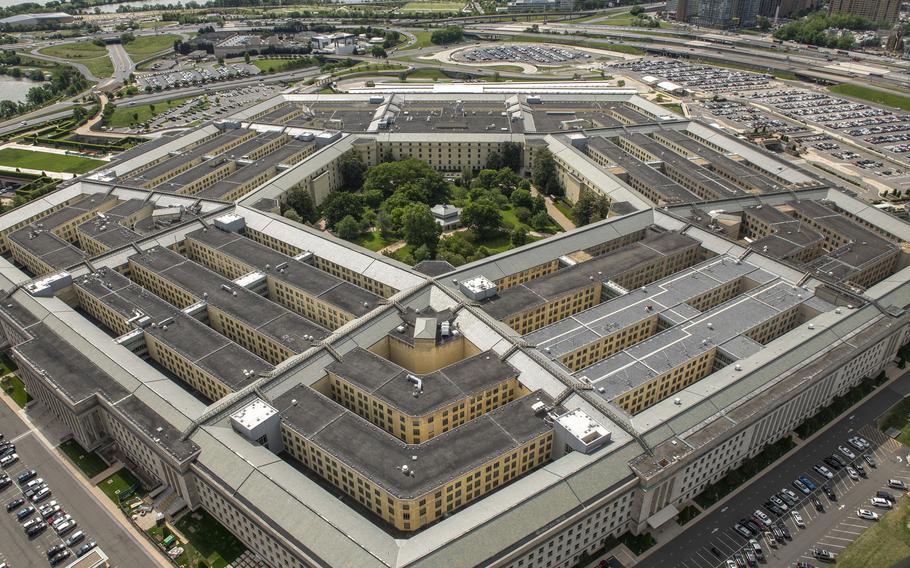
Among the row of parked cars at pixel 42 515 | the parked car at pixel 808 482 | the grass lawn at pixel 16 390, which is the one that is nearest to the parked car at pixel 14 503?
the row of parked cars at pixel 42 515

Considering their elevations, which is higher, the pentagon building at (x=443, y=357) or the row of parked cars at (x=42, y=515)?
the pentagon building at (x=443, y=357)

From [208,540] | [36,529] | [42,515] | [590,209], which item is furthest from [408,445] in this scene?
[590,209]

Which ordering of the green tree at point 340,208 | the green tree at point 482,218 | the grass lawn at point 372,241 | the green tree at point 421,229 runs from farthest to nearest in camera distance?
the green tree at point 340,208 < the green tree at point 482,218 < the grass lawn at point 372,241 < the green tree at point 421,229

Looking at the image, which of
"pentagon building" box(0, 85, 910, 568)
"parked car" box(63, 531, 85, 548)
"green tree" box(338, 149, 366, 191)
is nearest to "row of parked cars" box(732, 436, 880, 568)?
"pentagon building" box(0, 85, 910, 568)

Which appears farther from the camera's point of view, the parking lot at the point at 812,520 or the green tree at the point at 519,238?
the green tree at the point at 519,238

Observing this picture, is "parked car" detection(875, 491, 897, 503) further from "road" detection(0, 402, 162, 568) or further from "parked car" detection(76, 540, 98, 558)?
"parked car" detection(76, 540, 98, 558)

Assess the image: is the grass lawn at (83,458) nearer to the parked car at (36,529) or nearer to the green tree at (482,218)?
the parked car at (36,529)

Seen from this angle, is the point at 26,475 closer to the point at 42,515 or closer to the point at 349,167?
the point at 42,515

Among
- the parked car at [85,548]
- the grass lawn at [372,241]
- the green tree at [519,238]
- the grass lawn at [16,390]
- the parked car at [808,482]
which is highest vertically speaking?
the green tree at [519,238]
